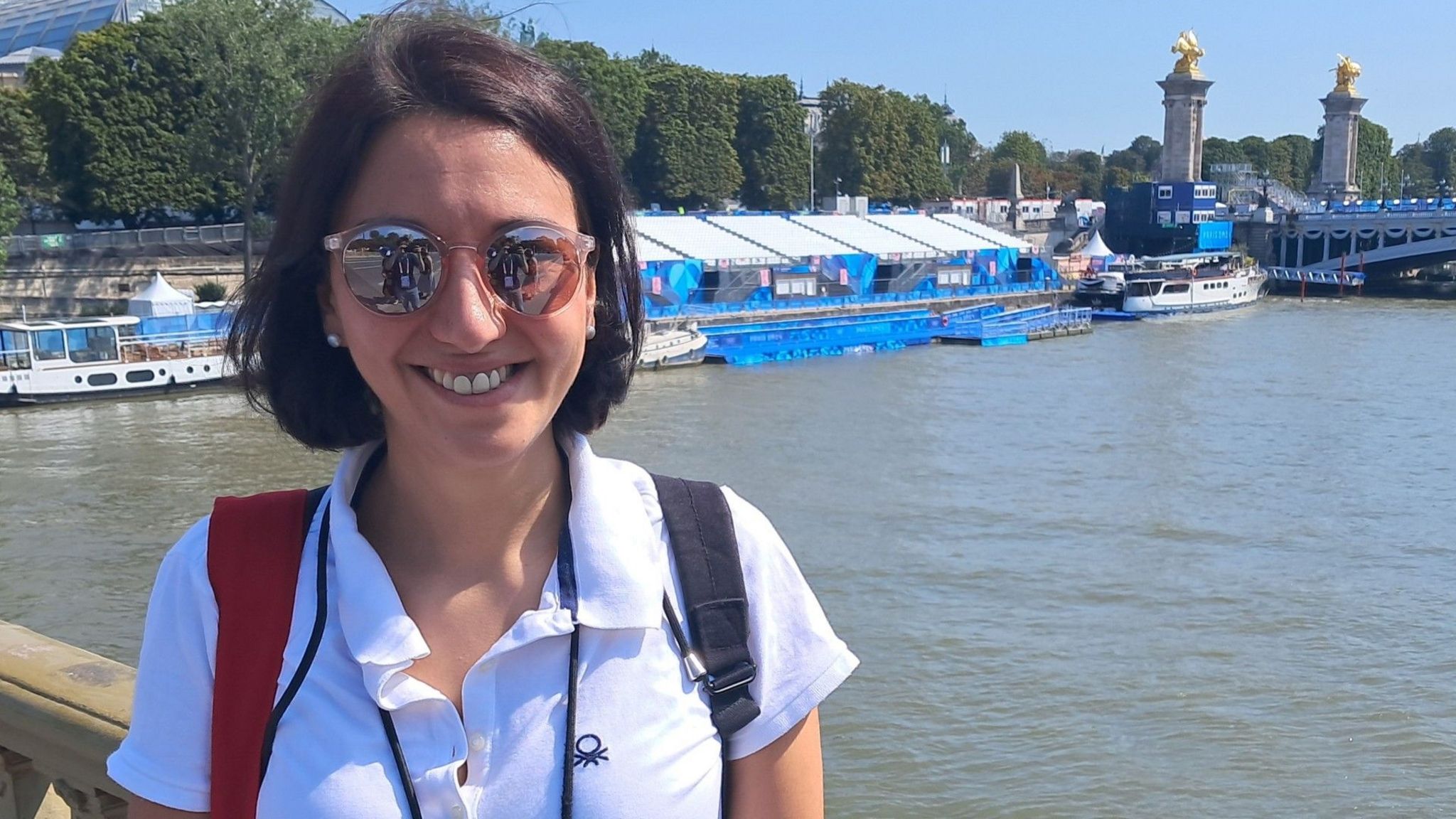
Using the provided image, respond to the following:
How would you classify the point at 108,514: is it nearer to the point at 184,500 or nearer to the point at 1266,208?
the point at 184,500

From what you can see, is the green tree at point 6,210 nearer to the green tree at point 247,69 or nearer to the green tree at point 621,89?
the green tree at point 247,69

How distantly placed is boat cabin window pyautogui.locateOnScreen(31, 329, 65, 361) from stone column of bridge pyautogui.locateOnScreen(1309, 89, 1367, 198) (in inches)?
2076

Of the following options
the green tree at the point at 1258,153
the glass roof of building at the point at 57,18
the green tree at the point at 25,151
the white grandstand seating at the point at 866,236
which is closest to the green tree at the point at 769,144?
the white grandstand seating at the point at 866,236

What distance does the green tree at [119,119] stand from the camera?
25672 millimetres

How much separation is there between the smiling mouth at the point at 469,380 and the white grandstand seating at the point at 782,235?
2937 cm

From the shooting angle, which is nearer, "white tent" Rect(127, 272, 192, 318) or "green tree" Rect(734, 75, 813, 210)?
"white tent" Rect(127, 272, 192, 318)

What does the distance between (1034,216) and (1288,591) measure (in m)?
44.5

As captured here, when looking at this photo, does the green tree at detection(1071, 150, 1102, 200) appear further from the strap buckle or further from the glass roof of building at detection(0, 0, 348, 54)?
the strap buckle

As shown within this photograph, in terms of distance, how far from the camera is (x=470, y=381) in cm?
116

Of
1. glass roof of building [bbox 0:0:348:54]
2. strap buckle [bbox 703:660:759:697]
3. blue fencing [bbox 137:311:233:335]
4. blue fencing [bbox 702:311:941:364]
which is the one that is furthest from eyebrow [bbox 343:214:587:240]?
glass roof of building [bbox 0:0:348:54]

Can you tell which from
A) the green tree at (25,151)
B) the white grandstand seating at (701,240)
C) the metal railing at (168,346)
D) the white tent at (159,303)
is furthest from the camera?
the white grandstand seating at (701,240)

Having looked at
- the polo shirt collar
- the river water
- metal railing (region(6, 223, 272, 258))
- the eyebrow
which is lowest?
the river water

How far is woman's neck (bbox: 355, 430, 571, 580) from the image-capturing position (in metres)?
1.21

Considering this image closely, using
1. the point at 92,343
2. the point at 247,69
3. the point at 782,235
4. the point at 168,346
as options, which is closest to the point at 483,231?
the point at 92,343
